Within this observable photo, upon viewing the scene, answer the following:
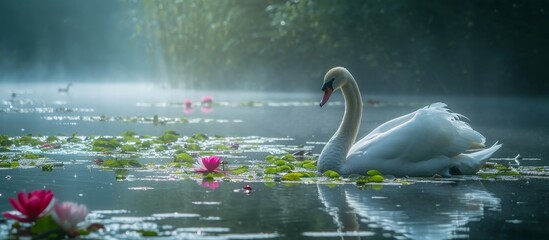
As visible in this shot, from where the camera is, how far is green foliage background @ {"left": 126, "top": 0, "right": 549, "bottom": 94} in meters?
40.5

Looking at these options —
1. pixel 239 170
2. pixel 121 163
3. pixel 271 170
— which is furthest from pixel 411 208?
pixel 121 163

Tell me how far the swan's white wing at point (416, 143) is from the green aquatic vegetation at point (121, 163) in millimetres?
2242

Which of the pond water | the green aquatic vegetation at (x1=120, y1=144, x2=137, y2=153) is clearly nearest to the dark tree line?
the pond water

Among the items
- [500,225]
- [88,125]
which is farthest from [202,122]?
[500,225]

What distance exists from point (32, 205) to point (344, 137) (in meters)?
5.08

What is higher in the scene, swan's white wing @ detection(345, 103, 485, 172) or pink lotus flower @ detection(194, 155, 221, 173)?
swan's white wing @ detection(345, 103, 485, 172)

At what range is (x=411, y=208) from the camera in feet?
28.8

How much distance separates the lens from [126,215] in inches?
320

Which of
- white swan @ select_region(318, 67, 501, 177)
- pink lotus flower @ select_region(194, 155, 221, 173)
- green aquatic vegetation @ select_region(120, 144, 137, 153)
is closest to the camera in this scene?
pink lotus flower @ select_region(194, 155, 221, 173)

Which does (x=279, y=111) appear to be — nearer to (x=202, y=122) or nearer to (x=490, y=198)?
(x=202, y=122)

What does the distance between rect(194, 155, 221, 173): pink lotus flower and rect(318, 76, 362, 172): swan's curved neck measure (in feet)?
3.85

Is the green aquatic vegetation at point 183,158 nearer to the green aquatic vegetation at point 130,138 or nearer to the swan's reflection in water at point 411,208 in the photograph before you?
the swan's reflection in water at point 411,208

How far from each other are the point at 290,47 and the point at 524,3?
9876 mm

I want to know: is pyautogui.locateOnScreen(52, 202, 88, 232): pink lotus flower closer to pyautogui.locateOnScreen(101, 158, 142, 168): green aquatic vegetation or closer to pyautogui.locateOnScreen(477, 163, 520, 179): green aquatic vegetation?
pyautogui.locateOnScreen(101, 158, 142, 168): green aquatic vegetation
